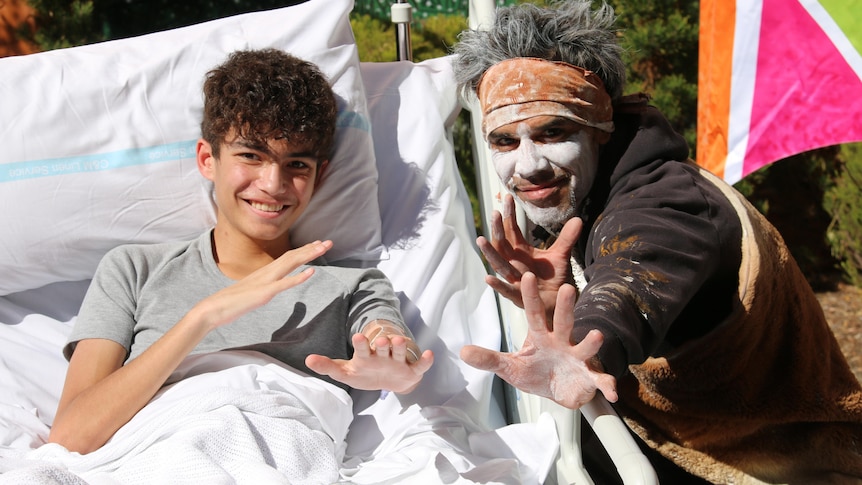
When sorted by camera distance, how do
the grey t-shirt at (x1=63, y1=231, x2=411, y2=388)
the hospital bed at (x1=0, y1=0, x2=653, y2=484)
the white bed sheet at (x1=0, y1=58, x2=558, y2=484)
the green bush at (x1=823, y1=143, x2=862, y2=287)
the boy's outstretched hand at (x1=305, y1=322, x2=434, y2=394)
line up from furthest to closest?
the green bush at (x1=823, y1=143, x2=862, y2=287) < the hospital bed at (x1=0, y1=0, x2=653, y2=484) < the grey t-shirt at (x1=63, y1=231, x2=411, y2=388) < the white bed sheet at (x1=0, y1=58, x2=558, y2=484) < the boy's outstretched hand at (x1=305, y1=322, x2=434, y2=394)

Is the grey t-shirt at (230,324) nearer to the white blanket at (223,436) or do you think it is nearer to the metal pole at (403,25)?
the white blanket at (223,436)

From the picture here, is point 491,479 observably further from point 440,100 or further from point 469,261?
point 440,100

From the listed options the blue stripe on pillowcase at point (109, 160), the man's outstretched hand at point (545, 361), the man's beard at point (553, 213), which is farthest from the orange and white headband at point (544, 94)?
the blue stripe on pillowcase at point (109, 160)

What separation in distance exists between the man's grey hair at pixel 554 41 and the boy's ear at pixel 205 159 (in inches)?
26.7

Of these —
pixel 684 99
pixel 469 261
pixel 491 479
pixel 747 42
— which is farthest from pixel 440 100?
pixel 684 99

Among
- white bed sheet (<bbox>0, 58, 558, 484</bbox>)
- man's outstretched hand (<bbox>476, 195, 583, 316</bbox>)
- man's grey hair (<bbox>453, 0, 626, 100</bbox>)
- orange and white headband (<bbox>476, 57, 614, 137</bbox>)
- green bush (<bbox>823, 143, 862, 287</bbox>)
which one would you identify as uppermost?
man's grey hair (<bbox>453, 0, 626, 100</bbox>)

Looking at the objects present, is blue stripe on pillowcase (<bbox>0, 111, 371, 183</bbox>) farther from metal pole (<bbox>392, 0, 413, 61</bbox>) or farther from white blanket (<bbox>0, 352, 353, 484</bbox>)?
white blanket (<bbox>0, 352, 353, 484</bbox>)

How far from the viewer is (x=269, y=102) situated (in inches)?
74.7

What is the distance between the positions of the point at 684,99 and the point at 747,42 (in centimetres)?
143

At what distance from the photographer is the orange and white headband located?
1.48 metres

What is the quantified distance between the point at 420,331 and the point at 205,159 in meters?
0.61

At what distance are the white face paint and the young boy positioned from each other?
1.25 ft

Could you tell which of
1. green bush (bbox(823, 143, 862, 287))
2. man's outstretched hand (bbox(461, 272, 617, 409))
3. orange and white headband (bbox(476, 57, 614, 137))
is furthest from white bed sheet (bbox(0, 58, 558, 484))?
green bush (bbox(823, 143, 862, 287))

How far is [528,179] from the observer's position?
4.88ft
